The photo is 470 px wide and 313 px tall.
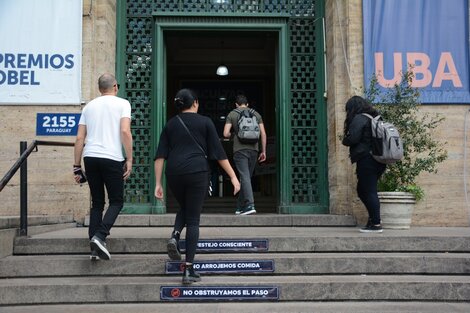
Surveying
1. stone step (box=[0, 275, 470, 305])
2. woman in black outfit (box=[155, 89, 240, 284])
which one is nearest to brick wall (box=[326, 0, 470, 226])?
stone step (box=[0, 275, 470, 305])

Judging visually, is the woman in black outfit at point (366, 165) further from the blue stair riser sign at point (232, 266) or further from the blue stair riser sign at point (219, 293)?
the blue stair riser sign at point (219, 293)

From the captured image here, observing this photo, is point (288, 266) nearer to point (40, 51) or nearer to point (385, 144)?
point (385, 144)

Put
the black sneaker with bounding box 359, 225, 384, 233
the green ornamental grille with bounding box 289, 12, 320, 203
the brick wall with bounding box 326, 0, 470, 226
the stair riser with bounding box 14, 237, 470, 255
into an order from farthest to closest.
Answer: the green ornamental grille with bounding box 289, 12, 320, 203 < the brick wall with bounding box 326, 0, 470, 226 < the black sneaker with bounding box 359, 225, 384, 233 < the stair riser with bounding box 14, 237, 470, 255

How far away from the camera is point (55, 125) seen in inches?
309

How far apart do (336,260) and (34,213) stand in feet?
14.9

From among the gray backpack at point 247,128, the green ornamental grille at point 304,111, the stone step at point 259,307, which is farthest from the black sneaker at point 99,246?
the green ornamental grille at point 304,111

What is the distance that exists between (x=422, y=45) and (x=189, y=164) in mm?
4903

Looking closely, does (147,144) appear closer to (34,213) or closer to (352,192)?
(34,213)

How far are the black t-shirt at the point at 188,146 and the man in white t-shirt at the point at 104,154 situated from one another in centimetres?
49

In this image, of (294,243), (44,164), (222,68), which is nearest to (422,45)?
(294,243)

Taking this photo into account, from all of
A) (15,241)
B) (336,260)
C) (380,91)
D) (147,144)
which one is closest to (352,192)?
(380,91)

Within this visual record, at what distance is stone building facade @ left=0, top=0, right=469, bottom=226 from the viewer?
7.78 metres

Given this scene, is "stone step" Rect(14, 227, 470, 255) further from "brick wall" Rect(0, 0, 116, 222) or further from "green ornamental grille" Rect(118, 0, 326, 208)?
"green ornamental grille" Rect(118, 0, 326, 208)

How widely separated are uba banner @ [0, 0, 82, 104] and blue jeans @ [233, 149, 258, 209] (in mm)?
2554
